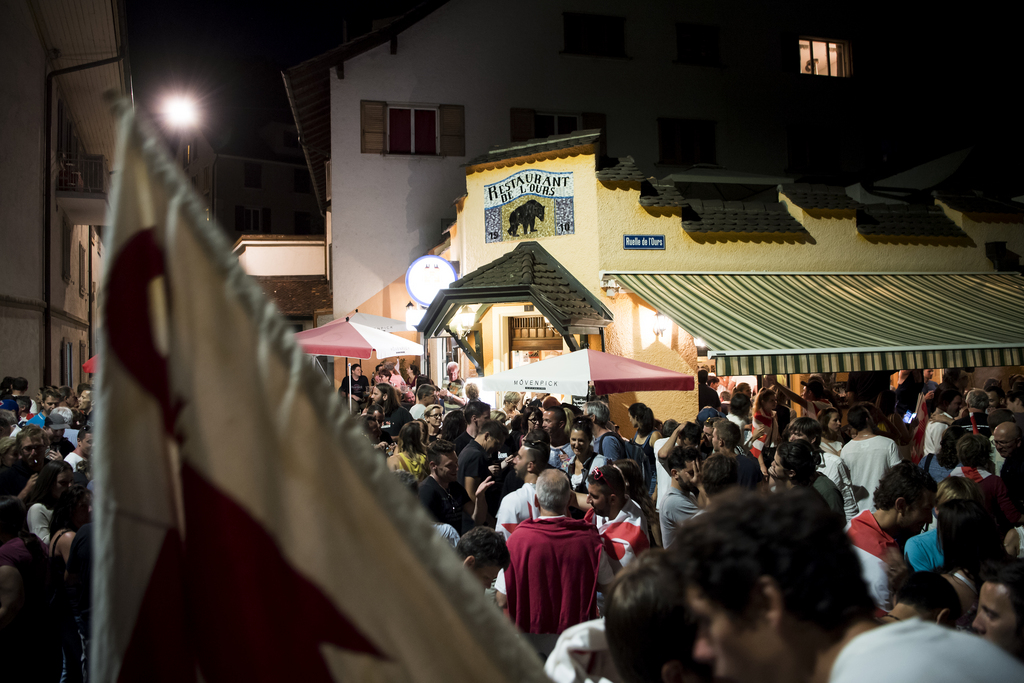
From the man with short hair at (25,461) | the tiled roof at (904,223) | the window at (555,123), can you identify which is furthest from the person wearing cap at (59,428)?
the window at (555,123)

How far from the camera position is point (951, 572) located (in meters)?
3.76

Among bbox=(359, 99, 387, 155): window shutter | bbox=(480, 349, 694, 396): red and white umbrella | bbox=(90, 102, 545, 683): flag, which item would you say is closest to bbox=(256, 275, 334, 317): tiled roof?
bbox=(359, 99, 387, 155): window shutter

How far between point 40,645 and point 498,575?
99.3 inches

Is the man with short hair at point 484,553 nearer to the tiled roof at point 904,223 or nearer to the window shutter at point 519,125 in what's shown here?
the tiled roof at point 904,223

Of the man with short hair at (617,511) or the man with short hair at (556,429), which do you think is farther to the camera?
the man with short hair at (556,429)

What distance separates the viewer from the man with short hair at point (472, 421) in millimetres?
8180

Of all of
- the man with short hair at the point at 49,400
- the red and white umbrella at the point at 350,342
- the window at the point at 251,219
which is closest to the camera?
the red and white umbrella at the point at 350,342

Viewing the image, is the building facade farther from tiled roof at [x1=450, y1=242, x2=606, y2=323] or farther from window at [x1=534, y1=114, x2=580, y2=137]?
window at [x1=534, y1=114, x2=580, y2=137]

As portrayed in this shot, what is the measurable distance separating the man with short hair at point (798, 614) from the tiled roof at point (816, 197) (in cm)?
1475

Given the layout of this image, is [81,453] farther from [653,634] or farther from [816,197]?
[816,197]

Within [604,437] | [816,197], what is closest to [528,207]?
[816,197]

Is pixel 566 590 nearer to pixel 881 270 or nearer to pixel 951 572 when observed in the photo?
pixel 951 572

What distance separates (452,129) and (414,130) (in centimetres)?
104

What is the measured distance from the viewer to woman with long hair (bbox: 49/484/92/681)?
15.7ft
